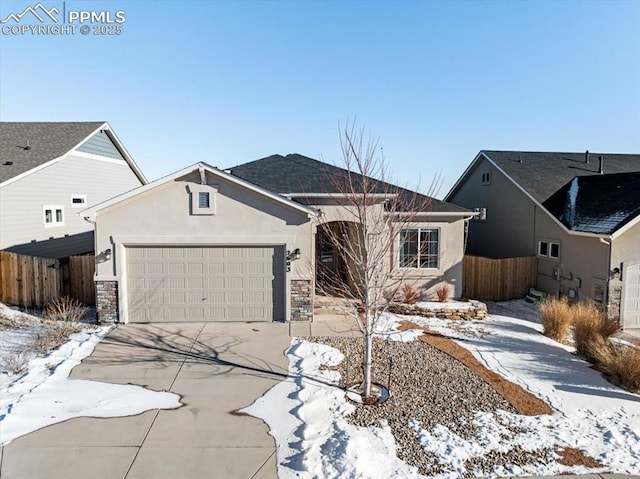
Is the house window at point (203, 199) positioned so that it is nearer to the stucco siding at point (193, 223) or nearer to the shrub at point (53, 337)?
the stucco siding at point (193, 223)

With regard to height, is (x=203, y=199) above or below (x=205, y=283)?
above

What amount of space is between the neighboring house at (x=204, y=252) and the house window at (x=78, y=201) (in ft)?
27.1

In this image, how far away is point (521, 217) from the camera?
55.8ft

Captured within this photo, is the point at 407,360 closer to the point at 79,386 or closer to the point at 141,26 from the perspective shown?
the point at 79,386

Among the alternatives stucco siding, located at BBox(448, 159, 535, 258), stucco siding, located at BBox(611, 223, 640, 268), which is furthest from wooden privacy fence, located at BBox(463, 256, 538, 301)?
stucco siding, located at BBox(611, 223, 640, 268)

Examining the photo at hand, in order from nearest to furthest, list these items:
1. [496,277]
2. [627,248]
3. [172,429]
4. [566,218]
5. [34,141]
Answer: [172,429] < [627,248] < [566,218] < [496,277] < [34,141]

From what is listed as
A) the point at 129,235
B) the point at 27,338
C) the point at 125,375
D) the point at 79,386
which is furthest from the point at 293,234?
the point at 27,338

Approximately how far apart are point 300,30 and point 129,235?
876 centimetres

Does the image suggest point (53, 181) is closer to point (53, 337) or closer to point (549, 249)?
point (53, 337)

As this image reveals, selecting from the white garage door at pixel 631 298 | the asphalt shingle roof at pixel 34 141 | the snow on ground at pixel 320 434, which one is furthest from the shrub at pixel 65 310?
the white garage door at pixel 631 298

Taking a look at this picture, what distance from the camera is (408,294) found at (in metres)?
13.3

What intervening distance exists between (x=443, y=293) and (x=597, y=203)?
6512mm

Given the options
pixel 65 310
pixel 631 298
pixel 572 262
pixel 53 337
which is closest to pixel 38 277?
pixel 65 310

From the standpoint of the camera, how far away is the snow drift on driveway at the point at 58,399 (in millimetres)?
6070
